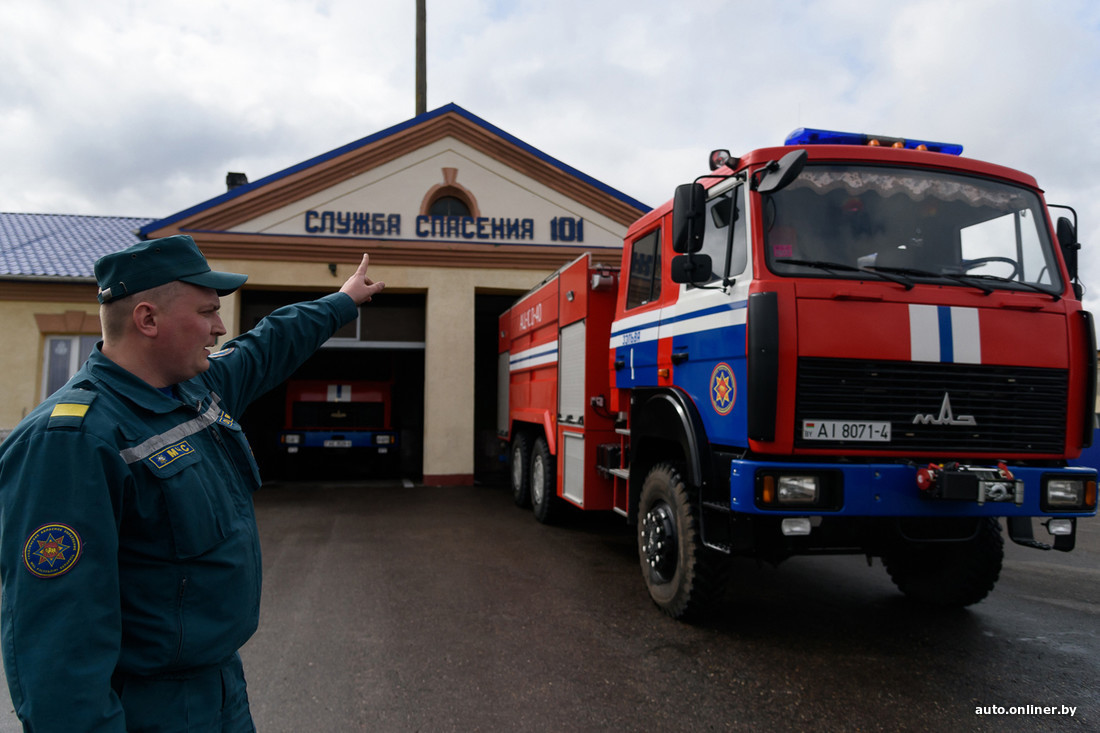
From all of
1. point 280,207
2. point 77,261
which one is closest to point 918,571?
point 280,207

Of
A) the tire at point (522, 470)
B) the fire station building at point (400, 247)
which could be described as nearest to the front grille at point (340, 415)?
the fire station building at point (400, 247)

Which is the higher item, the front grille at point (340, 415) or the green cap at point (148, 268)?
the green cap at point (148, 268)

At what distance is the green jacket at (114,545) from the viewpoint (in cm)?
135

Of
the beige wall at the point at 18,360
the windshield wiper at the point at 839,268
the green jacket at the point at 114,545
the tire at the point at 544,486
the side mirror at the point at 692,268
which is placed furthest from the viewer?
the beige wall at the point at 18,360

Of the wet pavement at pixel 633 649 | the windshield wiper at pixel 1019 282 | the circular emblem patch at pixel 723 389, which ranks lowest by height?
the wet pavement at pixel 633 649

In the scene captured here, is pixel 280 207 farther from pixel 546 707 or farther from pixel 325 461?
pixel 546 707

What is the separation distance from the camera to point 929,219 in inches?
175

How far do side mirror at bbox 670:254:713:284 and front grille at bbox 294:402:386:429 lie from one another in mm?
10006

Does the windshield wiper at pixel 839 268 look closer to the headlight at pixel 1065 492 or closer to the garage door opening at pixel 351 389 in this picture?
the headlight at pixel 1065 492

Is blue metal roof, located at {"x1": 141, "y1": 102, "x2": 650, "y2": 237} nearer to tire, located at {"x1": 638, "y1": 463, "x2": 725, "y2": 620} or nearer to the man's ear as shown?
tire, located at {"x1": 638, "y1": 463, "x2": 725, "y2": 620}

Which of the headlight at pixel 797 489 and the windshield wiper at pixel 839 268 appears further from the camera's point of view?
the windshield wiper at pixel 839 268

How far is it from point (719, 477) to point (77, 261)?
15.0 metres

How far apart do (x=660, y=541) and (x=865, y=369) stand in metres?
1.83

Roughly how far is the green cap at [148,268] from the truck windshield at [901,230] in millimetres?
3230
